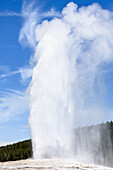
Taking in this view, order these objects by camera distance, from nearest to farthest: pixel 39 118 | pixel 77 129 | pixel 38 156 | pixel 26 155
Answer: pixel 38 156
pixel 39 118
pixel 77 129
pixel 26 155

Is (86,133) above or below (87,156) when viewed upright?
above

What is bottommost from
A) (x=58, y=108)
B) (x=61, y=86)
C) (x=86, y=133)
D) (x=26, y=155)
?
(x=26, y=155)

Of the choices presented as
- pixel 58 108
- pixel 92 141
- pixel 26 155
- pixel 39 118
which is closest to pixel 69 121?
pixel 58 108

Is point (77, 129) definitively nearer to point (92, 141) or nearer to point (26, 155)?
point (92, 141)

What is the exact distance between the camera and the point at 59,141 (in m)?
44.8

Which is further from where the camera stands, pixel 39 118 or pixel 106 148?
pixel 106 148

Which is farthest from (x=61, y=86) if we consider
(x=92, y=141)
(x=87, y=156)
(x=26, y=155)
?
(x=26, y=155)

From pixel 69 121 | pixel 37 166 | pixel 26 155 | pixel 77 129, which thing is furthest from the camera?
pixel 26 155

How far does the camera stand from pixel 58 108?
1935 inches

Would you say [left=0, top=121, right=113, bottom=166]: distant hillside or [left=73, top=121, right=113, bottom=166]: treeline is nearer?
[left=73, top=121, right=113, bottom=166]: treeline

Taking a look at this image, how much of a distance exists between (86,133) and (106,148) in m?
18.3

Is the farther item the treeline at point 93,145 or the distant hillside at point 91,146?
the distant hillside at point 91,146

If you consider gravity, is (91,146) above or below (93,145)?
below

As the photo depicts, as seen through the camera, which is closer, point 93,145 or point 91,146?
point 91,146
